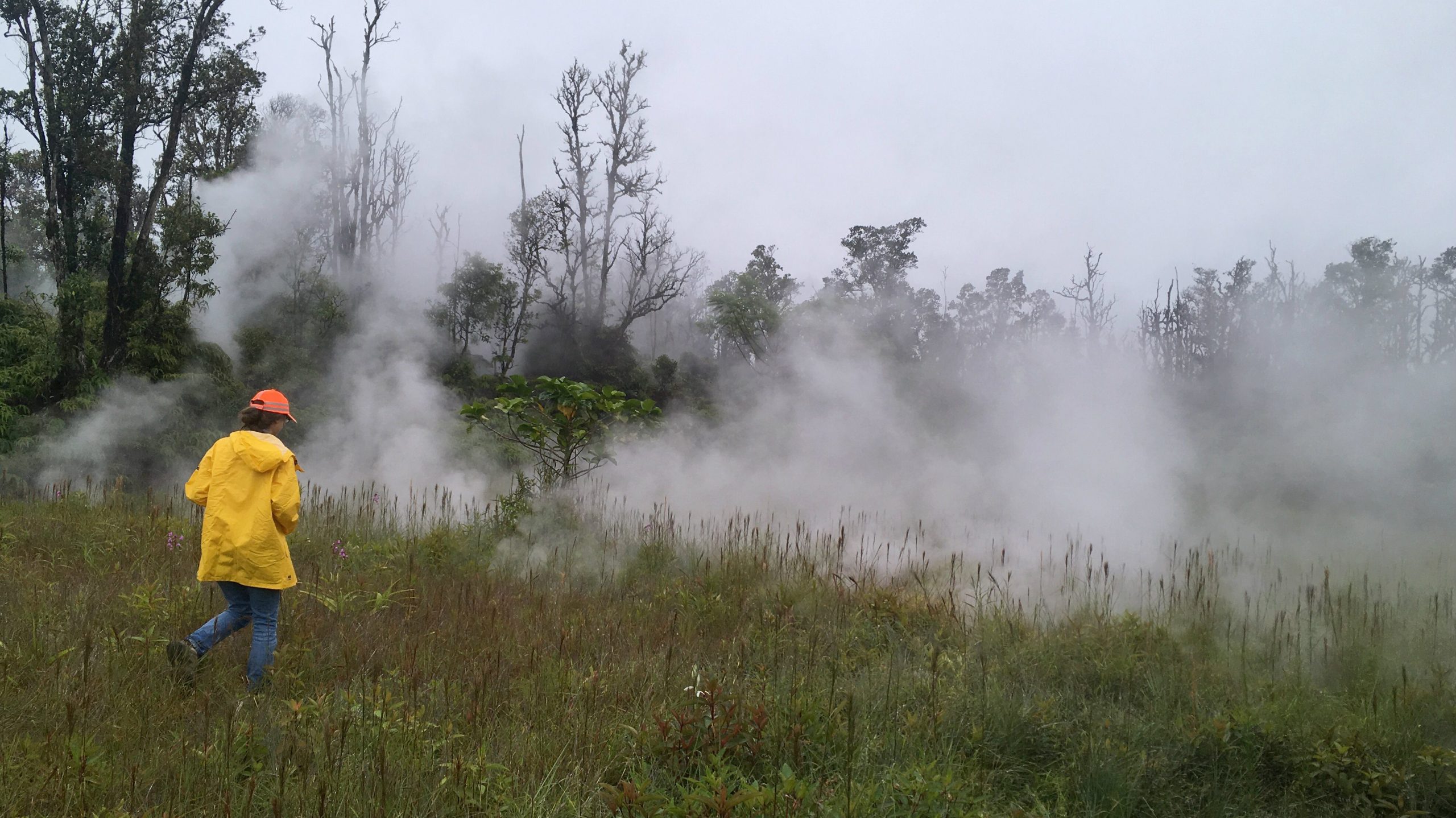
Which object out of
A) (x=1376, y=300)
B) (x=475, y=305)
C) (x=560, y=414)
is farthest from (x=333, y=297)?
(x=1376, y=300)

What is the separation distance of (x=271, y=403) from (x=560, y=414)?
3.19 meters

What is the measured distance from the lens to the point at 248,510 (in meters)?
3.22

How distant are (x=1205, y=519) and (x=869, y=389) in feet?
18.4

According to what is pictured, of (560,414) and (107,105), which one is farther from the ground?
(107,105)

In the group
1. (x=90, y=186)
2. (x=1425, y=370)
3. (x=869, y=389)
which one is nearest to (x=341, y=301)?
(x=90, y=186)

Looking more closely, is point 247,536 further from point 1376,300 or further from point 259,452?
point 1376,300

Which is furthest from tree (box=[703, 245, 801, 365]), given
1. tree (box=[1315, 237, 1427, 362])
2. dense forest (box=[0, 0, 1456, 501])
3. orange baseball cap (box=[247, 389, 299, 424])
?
orange baseball cap (box=[247, 389, 299, 424])

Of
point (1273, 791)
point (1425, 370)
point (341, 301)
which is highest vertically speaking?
point (341, 301)

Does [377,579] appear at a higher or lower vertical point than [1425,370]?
lower

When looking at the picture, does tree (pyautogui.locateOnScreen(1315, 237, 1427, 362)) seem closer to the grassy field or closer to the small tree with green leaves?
the grassy field

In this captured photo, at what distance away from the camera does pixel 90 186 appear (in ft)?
35.7

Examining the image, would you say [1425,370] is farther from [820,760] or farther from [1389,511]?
[820,760]

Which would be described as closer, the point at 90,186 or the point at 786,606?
the point at 786,606

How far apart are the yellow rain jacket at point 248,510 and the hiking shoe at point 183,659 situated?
11.1 inches
